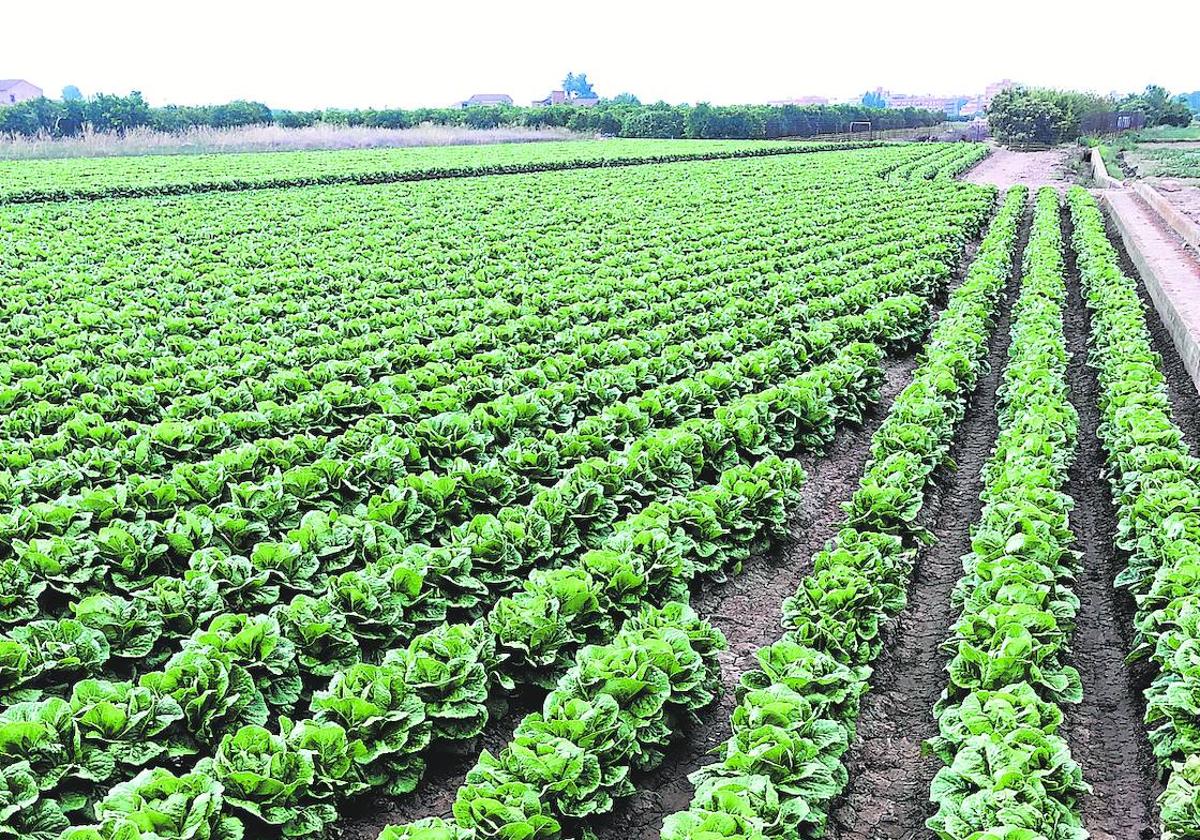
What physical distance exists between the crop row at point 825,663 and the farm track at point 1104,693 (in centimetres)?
116

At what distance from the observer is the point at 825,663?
490 centimetres

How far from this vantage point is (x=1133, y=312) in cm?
1239

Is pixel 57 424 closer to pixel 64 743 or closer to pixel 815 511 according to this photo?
pixel 64 743

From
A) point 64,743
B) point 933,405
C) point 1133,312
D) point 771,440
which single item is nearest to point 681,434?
point 771,440

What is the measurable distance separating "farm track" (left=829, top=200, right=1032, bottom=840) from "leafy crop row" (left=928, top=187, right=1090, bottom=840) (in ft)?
0.62

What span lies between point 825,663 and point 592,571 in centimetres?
154

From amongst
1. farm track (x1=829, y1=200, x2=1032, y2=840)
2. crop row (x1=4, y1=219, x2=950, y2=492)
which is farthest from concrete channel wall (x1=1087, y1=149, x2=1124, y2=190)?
farm track (x1=829, y1=200, x2=1032, y2=840)

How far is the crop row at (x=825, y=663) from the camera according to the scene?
3881mm

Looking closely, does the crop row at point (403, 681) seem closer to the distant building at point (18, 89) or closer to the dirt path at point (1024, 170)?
the dirt path at point (1024, 170)

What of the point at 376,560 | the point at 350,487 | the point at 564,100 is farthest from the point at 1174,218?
the point at 564,100

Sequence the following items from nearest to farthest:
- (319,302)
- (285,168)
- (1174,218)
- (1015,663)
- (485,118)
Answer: (1015,663) < (319,302) < (1174,218) < (285,168) < (485,118)

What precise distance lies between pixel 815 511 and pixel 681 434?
1.33m

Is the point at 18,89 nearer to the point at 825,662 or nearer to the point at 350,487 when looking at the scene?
the point at 350,487

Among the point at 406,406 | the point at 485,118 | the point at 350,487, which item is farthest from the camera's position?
the point at 485,118
